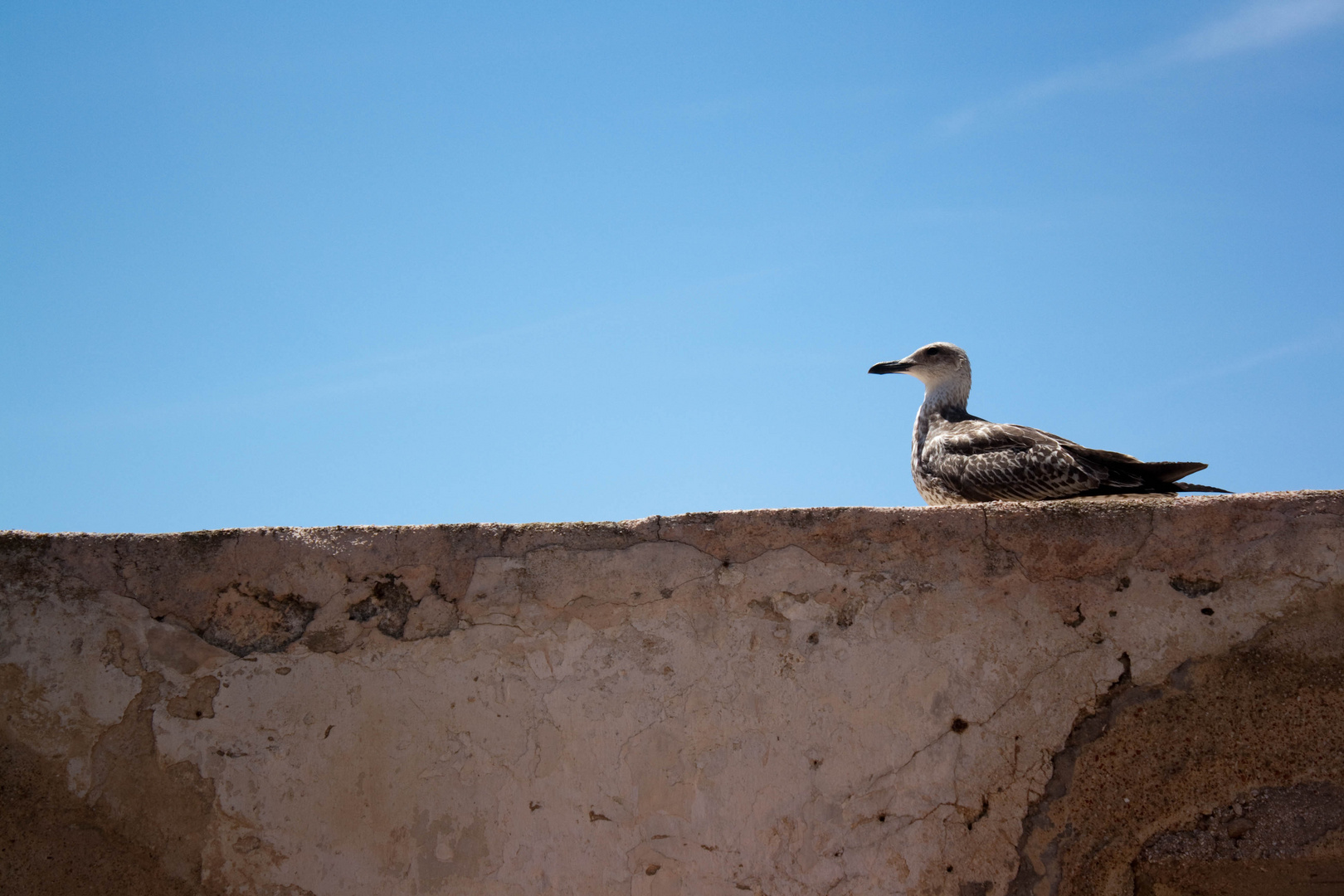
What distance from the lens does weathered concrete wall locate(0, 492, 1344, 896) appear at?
8.40 ft

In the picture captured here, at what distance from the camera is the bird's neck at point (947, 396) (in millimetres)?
5059

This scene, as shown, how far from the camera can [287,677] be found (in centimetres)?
274

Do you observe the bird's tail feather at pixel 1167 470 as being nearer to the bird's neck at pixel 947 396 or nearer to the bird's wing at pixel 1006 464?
the bird's wing at pixel 1006 464

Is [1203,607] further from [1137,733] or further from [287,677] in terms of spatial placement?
[287,677]

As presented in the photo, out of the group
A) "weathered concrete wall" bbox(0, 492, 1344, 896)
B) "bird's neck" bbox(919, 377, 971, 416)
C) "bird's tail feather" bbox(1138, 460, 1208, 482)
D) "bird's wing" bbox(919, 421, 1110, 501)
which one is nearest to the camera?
"weathered concrete wall" bbox(0, 492, 1344, 896)

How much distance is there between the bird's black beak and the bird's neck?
0.51ft

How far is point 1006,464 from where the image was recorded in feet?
13.4

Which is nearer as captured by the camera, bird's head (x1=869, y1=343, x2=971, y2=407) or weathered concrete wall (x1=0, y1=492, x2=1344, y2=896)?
weathered concrete wall (x1=0, y1=492, x2=1344, y2=896)

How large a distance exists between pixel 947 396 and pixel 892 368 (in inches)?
13.9

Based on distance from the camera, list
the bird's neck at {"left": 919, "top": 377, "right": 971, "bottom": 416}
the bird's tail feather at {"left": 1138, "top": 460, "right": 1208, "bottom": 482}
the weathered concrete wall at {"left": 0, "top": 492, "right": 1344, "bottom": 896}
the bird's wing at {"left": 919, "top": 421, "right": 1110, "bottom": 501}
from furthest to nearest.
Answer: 1. the bird's neck at {"left": 919, "top": 377, "right": 971, "bottom": 416}
2. the bird's wing at {"left": 919, "top": 421, "right": 1110, "bottom": 501}
3. the bird's tail feather at {"left": 1138, "top": 460, "right": 1208, "bottom": 482}
4. the weathered concrete wall at {"left": 0, "top": 492, "right": 1344, "bottom": 896}

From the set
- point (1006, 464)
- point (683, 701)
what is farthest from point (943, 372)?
point (683, 701)

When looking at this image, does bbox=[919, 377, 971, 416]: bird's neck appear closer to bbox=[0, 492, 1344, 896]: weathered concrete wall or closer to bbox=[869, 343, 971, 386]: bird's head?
bbox=[869, 343, 971, 386]: bird's head

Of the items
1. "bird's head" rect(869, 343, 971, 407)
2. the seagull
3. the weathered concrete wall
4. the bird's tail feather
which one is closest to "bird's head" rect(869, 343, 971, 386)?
"bird's head" rect(869, 343, 971, 407)

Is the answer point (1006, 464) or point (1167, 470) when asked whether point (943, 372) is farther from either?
point (1167, 470)
